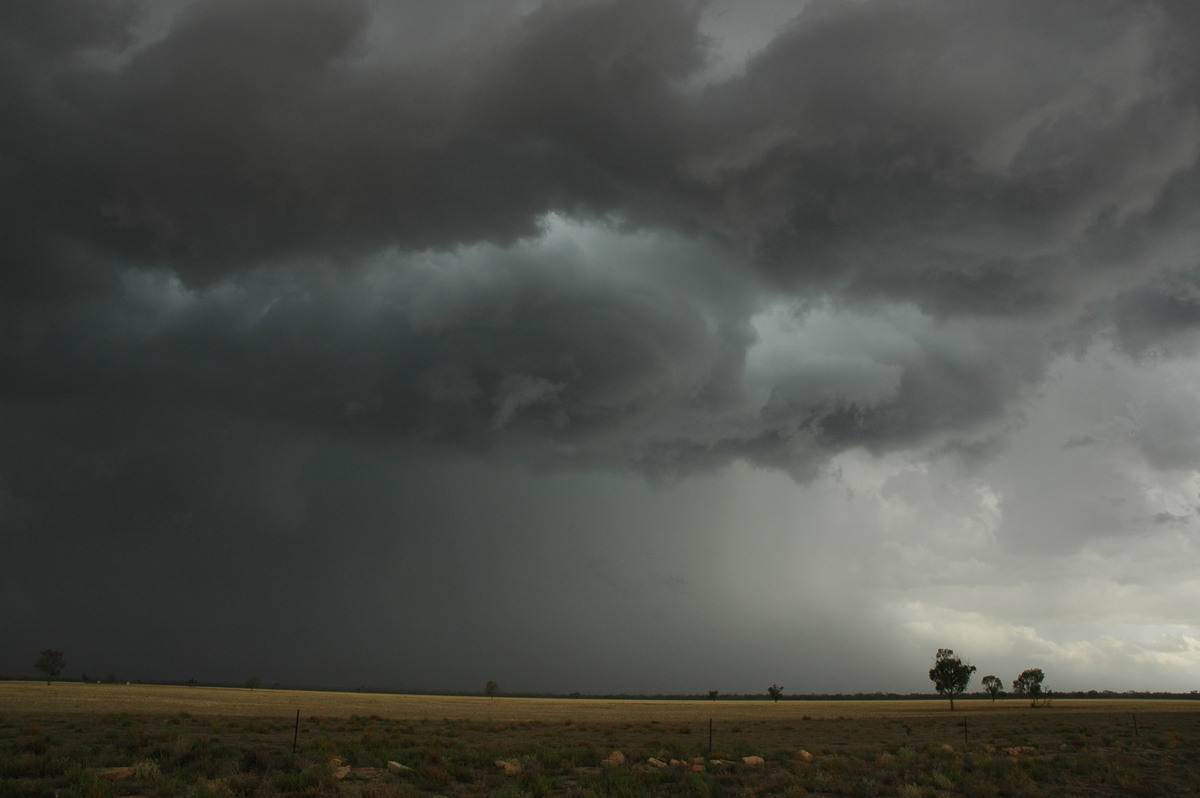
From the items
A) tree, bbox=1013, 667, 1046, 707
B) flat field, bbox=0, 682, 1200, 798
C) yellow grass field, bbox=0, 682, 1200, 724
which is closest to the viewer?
flat field, bbox=0, 682, 1200, 798

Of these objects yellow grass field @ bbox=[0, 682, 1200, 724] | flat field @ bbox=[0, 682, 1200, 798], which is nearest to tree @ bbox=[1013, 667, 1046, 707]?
yellow grass field @ bbox=[0, 682, 1200, 724]

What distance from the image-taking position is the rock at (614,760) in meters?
33.1

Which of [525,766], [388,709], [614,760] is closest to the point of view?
[525,766]

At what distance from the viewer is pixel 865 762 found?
35250 mm

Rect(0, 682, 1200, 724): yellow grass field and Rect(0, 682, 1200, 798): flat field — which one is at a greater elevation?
Rect(0, 682, 1200, 798): flat field

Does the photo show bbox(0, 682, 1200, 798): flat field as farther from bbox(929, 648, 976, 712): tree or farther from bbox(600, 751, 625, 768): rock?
bbox(929, 648, 976, 712): tree

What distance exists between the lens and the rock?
3306cm

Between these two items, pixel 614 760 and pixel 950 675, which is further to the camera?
pixel 950 675

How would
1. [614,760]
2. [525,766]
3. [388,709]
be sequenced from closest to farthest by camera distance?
[525,766]
[614,760]
[388,709]

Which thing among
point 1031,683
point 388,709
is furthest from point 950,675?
point 388,709

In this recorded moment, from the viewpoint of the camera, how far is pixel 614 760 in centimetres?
3438

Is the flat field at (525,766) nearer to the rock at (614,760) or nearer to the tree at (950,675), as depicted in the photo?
the rock at (614,760)

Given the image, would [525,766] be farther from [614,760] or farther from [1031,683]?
[1031,683]

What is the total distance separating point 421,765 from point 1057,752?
37290mm
